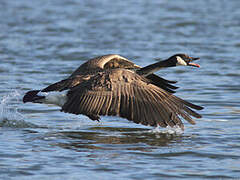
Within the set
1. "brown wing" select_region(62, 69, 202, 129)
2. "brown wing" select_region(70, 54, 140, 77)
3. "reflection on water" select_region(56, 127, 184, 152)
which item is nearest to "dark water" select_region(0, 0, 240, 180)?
"reflection on water" select_region(56, 127, 184, 152)

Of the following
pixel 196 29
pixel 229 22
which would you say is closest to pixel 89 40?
pixel 196 29

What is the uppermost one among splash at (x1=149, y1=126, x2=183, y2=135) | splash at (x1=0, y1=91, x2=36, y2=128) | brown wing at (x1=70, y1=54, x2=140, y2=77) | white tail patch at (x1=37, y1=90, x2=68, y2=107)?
brown wing at (x1=70, y1=54, x2=140, y2=77)

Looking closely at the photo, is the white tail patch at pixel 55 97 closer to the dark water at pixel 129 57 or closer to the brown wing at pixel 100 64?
the dark water at pixel 129 57

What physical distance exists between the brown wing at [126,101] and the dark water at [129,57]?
39 centimetres

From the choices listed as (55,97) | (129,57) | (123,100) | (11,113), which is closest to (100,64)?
(55,97)

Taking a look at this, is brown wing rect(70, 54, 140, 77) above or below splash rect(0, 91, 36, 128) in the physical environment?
above

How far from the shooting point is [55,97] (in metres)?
8.38

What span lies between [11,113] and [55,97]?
4.39 ft

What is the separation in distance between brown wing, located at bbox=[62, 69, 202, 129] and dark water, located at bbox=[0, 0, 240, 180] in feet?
1.29

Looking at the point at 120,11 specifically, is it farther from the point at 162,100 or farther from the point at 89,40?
the point at 162,100

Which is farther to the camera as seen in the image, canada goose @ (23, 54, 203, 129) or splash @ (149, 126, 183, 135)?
splash @ (149, 126, 183, 135)

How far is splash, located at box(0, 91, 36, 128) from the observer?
873cm

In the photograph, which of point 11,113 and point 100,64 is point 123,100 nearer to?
point 100,64

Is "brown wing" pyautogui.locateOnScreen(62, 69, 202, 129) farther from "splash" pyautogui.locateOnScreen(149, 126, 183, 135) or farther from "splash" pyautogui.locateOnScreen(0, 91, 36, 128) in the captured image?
"splash" pyautogui.locateOnScreen(0, 91, 36, 128)
